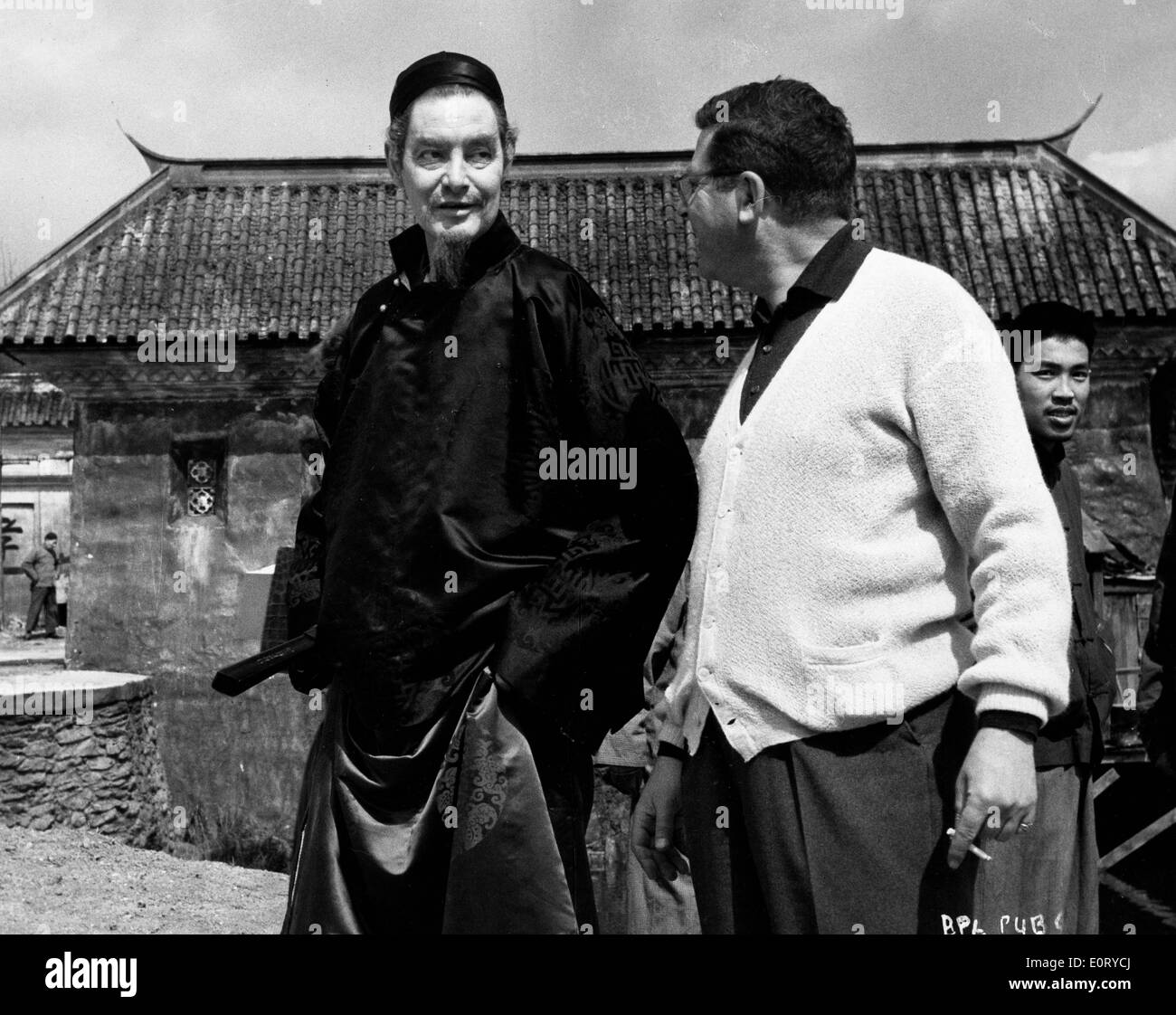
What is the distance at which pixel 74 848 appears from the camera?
8.65 m

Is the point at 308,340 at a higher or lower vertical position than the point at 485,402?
higher

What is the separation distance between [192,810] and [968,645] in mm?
10911

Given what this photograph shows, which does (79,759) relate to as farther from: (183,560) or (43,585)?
(43,585)

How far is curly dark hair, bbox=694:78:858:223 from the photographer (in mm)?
2043

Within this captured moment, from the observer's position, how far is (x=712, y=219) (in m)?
2.10

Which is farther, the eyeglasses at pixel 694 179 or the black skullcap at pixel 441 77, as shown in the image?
the black skullcap at pixel 441 77

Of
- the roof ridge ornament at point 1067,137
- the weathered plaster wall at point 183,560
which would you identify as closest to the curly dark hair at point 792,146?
the weathered plaster wall at point 183,560

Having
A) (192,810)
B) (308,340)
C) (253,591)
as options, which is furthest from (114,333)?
(192,810)

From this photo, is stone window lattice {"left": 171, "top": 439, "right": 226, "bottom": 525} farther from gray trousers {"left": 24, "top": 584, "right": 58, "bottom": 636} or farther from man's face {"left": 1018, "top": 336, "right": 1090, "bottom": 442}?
gray trousers {"left": 24, "top": 584, "right": 58, "bottom": 636}

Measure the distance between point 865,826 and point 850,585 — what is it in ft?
1.12

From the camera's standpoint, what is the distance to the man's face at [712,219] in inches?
82.3

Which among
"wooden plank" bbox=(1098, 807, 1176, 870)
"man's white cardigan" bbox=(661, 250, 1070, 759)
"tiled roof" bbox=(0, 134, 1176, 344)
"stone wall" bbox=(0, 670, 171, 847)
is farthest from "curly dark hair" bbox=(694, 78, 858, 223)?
"stone wall" bbox=(0, 670, 171, 847)

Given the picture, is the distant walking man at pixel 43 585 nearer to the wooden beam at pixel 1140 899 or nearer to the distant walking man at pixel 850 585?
the wooden beam at pixel 1140 899
